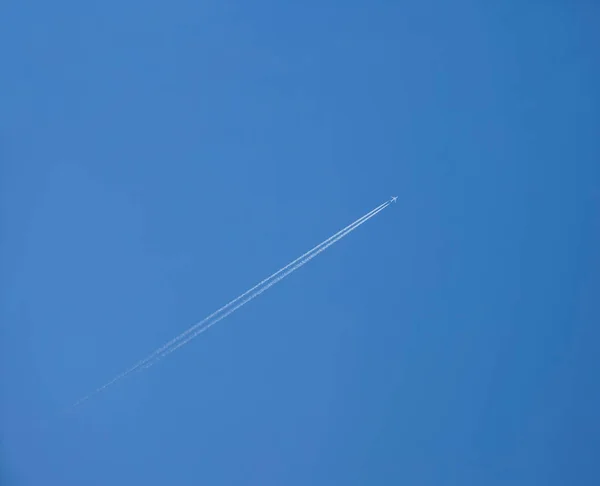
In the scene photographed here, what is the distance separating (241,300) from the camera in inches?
49.6

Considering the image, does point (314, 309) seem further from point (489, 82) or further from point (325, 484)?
point (489, 82)

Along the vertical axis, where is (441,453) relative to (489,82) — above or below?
below

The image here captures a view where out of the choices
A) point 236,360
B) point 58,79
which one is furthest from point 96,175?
point 236,360

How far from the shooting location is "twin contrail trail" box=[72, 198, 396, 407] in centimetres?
124

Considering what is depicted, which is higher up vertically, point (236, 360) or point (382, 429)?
point (236, 360)

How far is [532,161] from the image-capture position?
1.22m

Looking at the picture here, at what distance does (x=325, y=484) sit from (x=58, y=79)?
1.12m

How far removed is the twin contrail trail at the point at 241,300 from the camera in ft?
4.08

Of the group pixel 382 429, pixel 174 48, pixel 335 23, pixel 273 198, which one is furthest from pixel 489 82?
pixel 382 429

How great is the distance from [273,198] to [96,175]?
409 millimetres

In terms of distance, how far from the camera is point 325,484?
1.30 meters

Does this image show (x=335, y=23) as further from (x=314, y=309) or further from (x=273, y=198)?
(x=314, y=309)

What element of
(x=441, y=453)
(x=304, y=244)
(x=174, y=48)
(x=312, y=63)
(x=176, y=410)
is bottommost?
(x=441, y=453)

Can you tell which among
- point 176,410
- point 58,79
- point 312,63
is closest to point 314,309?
point 176,410
